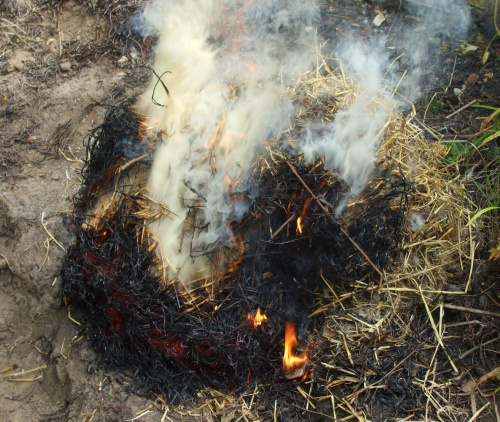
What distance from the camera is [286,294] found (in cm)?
389

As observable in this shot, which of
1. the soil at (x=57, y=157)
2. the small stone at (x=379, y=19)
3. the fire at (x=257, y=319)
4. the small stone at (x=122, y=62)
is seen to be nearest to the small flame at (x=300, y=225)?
the fire at (x=257, y=319)

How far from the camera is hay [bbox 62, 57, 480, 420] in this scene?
3680 mm

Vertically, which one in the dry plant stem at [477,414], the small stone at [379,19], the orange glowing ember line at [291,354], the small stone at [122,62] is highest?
the small stone at [379,19]

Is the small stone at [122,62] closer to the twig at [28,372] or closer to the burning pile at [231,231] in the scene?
the burning pile at [231,231]

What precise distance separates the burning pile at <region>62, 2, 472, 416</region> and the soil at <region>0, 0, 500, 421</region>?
23cm

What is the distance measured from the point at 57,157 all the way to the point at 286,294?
218cm

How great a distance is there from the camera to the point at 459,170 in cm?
435

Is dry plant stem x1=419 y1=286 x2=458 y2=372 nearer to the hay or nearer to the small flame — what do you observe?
the hay

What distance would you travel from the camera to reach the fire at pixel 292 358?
3762mm

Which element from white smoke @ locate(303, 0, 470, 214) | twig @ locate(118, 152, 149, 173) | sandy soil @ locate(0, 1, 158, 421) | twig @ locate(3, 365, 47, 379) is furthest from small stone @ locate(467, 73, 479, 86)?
twig @ locate(3, 365, 47, 379)

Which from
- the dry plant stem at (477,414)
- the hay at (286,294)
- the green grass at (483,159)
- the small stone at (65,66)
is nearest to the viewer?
the dry plant stem at (477,414)

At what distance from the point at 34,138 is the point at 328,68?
8.09 feet

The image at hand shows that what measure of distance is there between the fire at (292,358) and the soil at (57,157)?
1.95 feet

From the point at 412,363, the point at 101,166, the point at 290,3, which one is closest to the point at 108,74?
the point at 101,166
